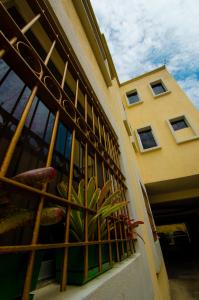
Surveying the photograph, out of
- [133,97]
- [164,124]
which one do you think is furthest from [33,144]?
[133,97]

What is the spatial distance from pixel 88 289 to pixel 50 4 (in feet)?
6.95

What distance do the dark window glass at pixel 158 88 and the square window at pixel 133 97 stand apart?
96cm

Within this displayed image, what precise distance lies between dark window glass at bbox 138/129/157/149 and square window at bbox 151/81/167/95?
8.42 ft

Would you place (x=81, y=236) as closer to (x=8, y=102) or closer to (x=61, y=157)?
(x=61, y=157)

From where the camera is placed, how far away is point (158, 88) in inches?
341

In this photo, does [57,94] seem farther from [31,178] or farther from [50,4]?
[50,4]

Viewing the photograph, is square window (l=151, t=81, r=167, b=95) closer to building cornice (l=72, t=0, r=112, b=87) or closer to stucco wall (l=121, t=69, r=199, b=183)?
stucco wall (l=121, t=69, r=199, b=183)

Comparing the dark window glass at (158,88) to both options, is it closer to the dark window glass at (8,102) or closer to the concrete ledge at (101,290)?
the dark window glass at (8,102)

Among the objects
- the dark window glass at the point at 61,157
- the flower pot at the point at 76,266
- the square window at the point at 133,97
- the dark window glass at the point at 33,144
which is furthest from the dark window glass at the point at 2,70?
the square window at the point at 133,97

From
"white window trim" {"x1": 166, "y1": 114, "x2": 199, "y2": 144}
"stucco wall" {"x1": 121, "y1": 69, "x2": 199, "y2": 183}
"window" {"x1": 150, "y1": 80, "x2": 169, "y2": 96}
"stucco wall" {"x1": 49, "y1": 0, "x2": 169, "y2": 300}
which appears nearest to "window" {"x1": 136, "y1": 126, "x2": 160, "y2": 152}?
"stucco wall" {"x1": 121, "y1": 69, "x2": 199, "y2": 183}

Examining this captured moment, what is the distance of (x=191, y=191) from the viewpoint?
22.1 feet

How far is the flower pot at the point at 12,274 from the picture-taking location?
448 mm

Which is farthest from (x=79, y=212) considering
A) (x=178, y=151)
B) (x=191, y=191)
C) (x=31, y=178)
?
(x=191, y=191)

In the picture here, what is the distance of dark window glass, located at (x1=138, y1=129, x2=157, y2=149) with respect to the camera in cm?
674
